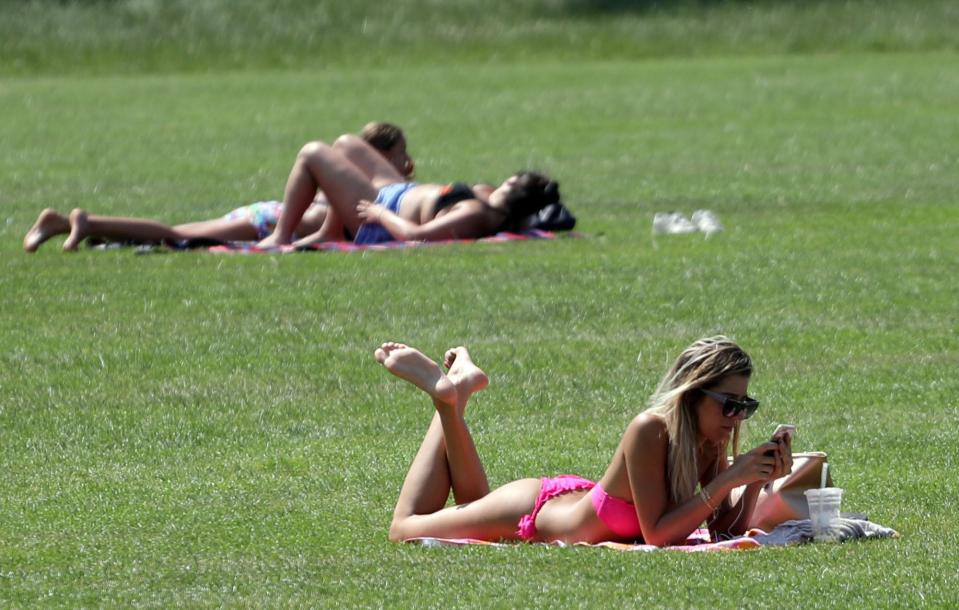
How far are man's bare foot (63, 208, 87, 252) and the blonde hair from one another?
8.05m

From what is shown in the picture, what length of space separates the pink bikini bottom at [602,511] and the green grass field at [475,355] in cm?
19

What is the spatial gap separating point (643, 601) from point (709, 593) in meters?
0.23

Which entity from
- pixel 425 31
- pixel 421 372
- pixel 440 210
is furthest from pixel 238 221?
pixel 425 31

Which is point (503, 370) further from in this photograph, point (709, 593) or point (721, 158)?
point (721, 158)

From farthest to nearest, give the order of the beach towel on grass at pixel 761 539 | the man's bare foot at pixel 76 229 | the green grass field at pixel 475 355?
1. the man's bare foot at pixel 76 229
2. the beach towel on grass at pixel 761 539
3. the green grass field at pixel 475 355

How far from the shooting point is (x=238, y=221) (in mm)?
14375

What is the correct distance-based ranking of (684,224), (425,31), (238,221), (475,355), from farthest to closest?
(425,31)
(684,224)
(238,221)
(475,355)

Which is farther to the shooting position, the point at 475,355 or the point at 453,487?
the point at 475,355

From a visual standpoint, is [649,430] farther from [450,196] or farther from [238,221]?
[238,221]

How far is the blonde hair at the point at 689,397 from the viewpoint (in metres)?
6.50

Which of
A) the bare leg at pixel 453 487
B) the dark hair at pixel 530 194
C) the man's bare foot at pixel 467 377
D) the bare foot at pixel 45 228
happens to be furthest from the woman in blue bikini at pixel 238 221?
the bare leg at pixel 453 487

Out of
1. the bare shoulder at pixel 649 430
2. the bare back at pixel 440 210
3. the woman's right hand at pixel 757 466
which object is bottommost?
the bare back at pixel 440 210

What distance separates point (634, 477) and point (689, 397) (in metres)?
0.34

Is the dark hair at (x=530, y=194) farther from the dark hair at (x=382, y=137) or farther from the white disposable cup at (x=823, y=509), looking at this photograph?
the white disposable cup at (x=823, y=509)
